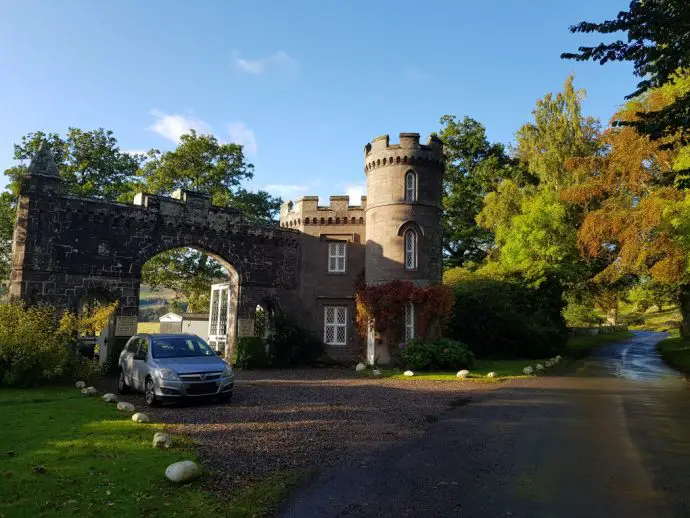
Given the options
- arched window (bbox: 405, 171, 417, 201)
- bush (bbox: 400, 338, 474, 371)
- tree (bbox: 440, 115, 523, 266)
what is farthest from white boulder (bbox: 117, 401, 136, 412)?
tree (bbox: 440, 115, 523, 266)

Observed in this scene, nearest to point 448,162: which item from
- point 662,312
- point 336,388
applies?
point 336,388

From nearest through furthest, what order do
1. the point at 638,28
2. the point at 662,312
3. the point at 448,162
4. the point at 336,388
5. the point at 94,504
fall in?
the point at 94,504 < the point at 638,28 < the point at 336,388 < the point at 448,162 < the point at 662,312

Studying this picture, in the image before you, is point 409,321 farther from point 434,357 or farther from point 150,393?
point 150,393

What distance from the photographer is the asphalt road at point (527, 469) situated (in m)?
5.70

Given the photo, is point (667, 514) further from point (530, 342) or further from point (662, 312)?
point (662, 312)

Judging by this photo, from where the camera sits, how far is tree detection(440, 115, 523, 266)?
40.0 m

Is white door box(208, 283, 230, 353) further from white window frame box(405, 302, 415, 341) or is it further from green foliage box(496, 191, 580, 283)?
green foliage box(496, 191, 580, 283)

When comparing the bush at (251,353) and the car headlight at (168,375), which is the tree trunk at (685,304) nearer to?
the bush at (251,353)

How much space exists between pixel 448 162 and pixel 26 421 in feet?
124

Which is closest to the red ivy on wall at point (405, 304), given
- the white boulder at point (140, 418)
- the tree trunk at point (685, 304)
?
the white boulder at point (140, 418)

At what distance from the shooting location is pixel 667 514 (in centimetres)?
555

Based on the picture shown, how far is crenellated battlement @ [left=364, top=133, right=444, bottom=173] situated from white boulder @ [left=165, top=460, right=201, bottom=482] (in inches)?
796

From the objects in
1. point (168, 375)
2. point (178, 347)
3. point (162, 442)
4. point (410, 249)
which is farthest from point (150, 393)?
point (410, 249)

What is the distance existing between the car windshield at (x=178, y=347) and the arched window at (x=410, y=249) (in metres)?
12.5
